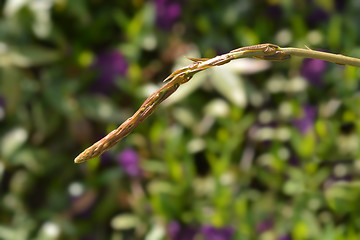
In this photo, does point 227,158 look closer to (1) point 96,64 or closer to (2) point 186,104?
(2) point 186,104

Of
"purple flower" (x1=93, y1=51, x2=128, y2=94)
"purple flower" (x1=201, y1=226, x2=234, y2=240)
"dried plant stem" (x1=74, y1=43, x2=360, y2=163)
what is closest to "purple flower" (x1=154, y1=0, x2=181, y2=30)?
"purple flower" (x1=93, y1=51, x2=128, y2=94)

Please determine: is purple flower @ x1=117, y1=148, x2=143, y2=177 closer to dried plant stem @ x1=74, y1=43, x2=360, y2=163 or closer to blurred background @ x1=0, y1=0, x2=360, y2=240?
blurred background @ x1=0, y1=0, x2=360, y2=240

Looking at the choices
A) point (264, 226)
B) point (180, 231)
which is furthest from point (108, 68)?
point (264, 226)

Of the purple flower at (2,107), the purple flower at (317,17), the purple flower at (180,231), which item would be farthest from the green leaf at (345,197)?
the purple flower at (2,107)

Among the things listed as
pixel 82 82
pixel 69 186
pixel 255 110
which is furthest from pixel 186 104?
pixel 69 186

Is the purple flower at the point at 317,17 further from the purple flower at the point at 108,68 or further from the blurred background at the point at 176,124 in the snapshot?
the purple flower at the point at 108,68

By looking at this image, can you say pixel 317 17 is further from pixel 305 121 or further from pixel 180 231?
pixel 180 231
